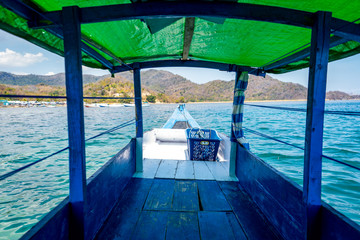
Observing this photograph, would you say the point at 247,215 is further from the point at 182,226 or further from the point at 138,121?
the point at 138,121

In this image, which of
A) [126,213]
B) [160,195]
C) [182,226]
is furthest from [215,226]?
[126,213]

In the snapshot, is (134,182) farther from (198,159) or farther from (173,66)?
(173,66)

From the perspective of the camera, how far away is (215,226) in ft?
5.04

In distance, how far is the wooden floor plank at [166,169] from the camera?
8.41 feet

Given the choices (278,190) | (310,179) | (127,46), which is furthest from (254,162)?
(127,46)

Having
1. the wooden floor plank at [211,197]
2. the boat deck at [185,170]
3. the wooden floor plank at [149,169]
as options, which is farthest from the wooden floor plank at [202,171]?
the wooden floor plank at [149,169]

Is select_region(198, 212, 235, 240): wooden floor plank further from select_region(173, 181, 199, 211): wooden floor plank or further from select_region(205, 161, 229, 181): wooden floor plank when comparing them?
select_region(205, 161, 229, 181): wooden floor plank

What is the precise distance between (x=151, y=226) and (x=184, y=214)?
0.35 meters

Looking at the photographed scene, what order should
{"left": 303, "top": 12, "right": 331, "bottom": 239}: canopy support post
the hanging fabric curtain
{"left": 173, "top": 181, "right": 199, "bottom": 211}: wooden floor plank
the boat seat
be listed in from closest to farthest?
{"left": 303, "top": 12, "right": 331, "bottom": 239}: canopy support post, {"left": 173, "top": 181, "right": 199, "bottom": 211}: wooden floor plank, the hanging fabric curtain, the boat seat

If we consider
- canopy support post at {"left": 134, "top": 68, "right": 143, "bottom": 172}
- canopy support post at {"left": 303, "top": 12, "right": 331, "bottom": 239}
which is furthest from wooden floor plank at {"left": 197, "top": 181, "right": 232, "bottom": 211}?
canopy support post at {"left": 134, "top": 68, "right": 143, "bottom": 172}

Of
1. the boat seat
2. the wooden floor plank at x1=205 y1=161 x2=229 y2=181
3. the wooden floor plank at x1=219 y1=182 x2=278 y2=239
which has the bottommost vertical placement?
the wooden floor plank at x1=219 y1=182 x2=278 y2=239

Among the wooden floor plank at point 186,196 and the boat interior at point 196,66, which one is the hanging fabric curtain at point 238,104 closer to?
the boat interior at point 196,66

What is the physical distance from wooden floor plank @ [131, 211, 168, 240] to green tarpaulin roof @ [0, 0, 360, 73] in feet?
5.54

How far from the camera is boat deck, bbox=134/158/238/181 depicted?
2535 millimetres
